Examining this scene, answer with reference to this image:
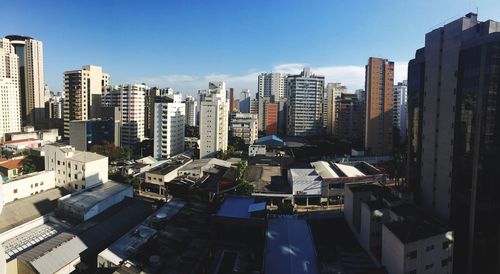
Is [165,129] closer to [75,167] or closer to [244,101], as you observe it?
[75,167]

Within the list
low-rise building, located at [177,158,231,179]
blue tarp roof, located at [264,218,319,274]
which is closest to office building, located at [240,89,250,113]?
low-rise building, located at [177,158,231,179]

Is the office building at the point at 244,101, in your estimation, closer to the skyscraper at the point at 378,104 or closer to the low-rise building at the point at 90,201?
the skyscraper at the point at 378,104

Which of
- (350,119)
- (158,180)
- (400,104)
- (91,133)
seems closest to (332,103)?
(350,119)

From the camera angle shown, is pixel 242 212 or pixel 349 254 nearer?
pixel 349 254

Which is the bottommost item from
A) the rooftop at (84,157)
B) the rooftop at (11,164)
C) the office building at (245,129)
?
the rooftop at (11,164)

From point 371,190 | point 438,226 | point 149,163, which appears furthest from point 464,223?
point 149,163

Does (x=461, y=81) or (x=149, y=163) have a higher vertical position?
(x=461, y=81)

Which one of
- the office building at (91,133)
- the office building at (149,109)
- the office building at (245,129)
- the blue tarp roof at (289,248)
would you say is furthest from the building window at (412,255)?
the office building at (149,109)

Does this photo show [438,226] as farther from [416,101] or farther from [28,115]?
[28,115]
